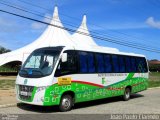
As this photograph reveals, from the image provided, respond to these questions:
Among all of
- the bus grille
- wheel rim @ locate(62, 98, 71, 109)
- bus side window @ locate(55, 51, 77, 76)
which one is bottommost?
wheel rim @ locate(62, 98, 71, 109)

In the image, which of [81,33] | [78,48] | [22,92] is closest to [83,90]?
[78,48]

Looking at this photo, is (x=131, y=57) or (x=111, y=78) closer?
(x=111, y=78)

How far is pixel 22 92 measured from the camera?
43.6 ft

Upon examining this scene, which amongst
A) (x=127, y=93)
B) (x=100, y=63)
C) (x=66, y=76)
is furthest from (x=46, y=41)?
(x=66, y=76)

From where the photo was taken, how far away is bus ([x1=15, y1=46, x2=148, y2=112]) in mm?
12820

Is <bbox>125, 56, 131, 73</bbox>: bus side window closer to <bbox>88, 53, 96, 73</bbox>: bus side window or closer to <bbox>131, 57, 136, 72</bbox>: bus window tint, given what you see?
<bbox>131, 57, 136, 72</bbox>: bus window tint

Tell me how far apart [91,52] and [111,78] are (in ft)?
7.48

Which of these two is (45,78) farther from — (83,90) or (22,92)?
(83,90)

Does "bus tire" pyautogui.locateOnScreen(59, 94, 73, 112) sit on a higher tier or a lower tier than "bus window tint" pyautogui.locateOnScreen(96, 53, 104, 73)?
lower

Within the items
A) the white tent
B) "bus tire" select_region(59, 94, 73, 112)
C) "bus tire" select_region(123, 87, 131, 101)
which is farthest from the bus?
the white tent

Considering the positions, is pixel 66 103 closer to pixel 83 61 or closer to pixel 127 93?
pixel 83 61

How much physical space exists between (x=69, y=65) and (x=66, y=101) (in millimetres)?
1466

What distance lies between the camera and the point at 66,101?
13555mm

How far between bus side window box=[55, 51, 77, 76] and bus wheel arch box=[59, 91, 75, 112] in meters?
0.87
